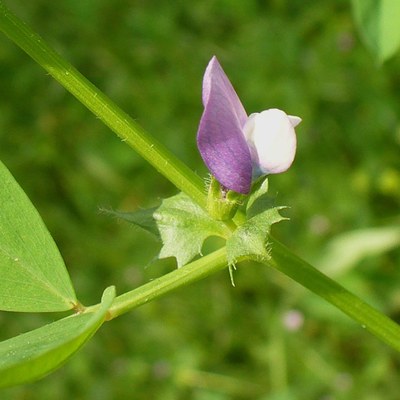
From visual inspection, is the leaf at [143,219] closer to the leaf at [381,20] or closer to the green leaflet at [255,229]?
the green leaflet at [255,229]

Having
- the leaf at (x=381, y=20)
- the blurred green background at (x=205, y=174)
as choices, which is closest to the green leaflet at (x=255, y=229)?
the leaf at (x=381, y=20)

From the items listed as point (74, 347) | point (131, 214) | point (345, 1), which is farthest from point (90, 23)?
point (74, 347)

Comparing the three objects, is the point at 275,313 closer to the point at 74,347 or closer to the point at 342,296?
the point at 342,296

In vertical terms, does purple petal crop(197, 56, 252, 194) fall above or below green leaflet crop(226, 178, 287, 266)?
above

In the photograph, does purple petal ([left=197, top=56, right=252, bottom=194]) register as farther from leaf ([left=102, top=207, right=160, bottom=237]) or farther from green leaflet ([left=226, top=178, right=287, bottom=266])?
leaf ([left=102, top=207, right=160, bottom=237])

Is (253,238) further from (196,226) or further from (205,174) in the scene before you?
(205,174)

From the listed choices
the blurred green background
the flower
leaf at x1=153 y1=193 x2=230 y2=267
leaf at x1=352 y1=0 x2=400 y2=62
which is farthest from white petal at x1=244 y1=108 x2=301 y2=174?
the blurred green background

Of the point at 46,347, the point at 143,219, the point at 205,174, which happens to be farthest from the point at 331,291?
the point at 205,174
